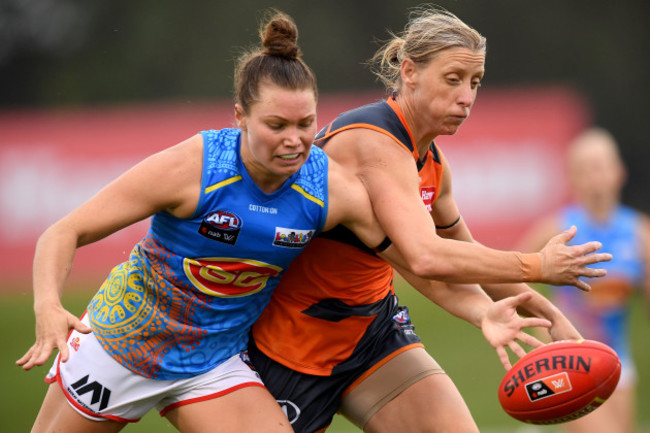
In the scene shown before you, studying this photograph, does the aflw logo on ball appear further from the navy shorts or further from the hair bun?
the hair bun

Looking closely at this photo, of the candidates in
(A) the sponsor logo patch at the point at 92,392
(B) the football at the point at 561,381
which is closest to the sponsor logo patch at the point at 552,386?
(B) the football at the point at 561,381

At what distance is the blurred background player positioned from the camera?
7082mm

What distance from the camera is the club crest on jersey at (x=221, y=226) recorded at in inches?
160

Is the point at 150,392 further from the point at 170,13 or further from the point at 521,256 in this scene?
the point at 170,13

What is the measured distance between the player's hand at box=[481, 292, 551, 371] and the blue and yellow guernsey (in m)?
0.87

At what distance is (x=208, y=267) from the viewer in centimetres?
418

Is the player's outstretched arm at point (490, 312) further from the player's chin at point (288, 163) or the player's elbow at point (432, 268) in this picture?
the player's chin at point (288, 163)

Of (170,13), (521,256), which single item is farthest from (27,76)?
(521,256)

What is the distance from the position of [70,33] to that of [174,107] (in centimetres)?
831

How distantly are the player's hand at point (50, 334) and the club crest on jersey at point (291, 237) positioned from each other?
0.94 meters

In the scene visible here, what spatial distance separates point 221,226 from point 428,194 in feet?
3.87

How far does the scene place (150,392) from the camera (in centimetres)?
433

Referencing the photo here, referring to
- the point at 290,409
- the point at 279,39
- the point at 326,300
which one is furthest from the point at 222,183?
the point at 290,409

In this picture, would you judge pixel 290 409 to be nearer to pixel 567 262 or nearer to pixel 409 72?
pixel 567 262
